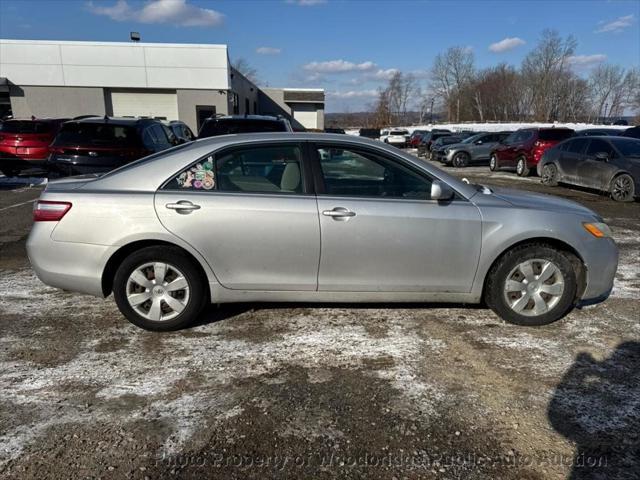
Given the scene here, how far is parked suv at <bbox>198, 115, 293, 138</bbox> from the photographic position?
28.0ft

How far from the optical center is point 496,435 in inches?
103

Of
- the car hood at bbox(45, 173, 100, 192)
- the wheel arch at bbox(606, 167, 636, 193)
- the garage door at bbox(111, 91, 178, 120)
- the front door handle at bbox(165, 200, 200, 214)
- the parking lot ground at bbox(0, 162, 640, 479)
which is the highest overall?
the garage door at bbox(111, 91, 178, 120)

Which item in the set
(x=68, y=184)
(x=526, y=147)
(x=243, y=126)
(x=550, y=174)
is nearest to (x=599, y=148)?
(x=550, y=174)

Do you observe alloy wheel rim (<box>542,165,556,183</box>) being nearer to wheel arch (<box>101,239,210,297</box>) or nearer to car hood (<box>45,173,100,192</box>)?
wheel arch (<box>101,239,210,297</box>)

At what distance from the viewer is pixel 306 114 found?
6200cm

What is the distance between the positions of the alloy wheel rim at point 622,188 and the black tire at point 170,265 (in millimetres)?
10667

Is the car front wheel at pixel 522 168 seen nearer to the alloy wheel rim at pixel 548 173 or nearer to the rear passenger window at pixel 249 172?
the alloy wheel rim at pixel 548 173

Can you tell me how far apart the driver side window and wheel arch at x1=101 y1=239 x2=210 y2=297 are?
1226mm

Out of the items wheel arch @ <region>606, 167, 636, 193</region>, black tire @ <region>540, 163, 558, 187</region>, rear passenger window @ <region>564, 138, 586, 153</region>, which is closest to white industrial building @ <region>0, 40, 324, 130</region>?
black tire @ <region>540, 163, 558, 187</region>

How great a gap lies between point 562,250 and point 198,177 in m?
3.11

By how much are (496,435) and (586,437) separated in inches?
19.9

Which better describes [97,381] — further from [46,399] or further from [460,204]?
[460,204]

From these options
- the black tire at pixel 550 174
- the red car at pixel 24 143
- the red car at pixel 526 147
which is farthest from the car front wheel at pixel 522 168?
the red car at pixel 24 143

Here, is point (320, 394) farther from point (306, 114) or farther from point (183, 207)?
point (306, 114)
